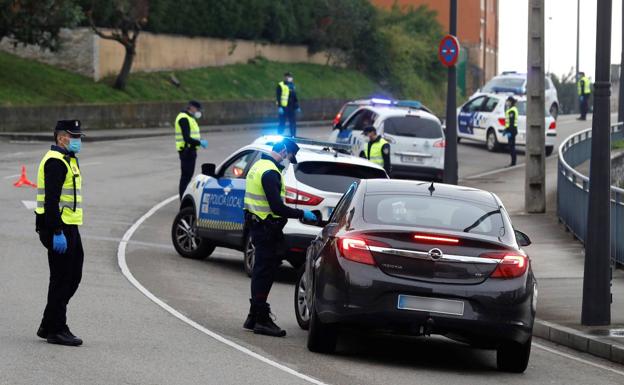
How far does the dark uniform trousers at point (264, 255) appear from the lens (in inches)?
516

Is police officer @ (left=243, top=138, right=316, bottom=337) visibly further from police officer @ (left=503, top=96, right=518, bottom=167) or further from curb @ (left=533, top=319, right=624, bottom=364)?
police officer @ (left=503, top=96, right=518, bottom=167)

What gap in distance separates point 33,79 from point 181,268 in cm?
3015

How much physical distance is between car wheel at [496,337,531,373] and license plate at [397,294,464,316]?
1.90ft

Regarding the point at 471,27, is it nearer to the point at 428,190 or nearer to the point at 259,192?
the point at 259,192

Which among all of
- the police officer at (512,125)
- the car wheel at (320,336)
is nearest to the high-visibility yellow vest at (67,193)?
the car wheel at (320,336)

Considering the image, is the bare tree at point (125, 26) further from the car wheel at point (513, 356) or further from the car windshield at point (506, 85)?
the car wheel at point (513, 356)

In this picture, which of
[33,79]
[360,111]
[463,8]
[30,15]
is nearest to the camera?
[360,111]

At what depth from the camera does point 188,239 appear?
19.2 metres

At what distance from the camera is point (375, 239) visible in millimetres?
11281

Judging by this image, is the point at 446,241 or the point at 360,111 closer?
the point at 446,241

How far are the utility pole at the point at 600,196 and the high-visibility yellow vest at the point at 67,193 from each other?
5281 millimetres

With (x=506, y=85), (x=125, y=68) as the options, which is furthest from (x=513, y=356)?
(x=125, y=68)

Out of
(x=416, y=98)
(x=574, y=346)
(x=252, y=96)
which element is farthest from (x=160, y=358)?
(x=416, y=98)

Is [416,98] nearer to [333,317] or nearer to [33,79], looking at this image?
[33,79]
